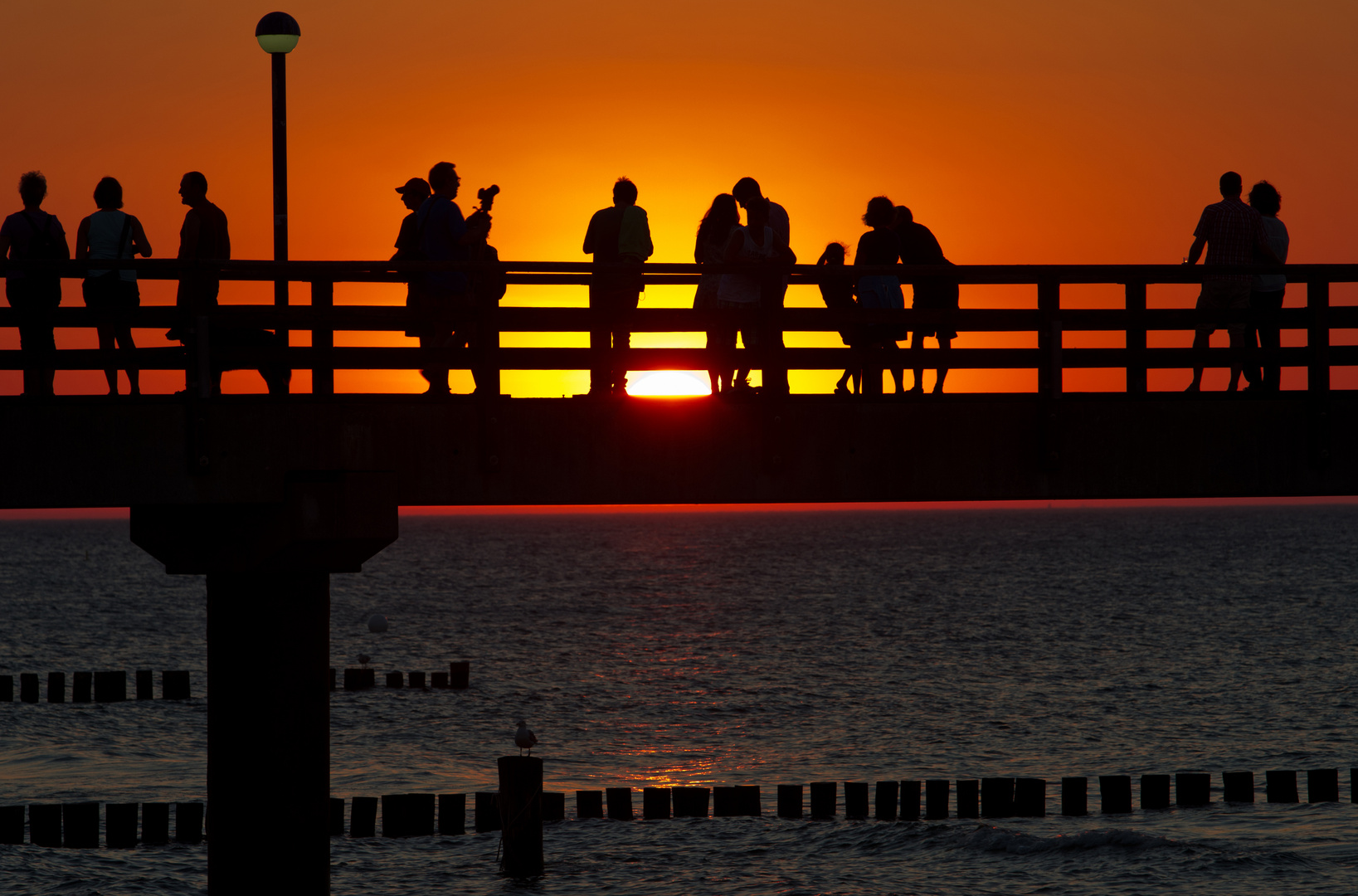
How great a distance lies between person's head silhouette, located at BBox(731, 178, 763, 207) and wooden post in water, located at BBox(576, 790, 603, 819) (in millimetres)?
10650

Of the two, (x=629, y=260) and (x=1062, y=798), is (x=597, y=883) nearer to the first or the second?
(x=1062, y=798)

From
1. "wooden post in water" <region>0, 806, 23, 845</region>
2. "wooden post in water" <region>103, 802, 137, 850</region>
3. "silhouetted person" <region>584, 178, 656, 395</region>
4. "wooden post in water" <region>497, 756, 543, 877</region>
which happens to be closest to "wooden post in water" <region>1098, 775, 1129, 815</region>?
"wooden post in water" <region>497, 756, 543, 877</region>

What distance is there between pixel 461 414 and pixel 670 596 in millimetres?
84610

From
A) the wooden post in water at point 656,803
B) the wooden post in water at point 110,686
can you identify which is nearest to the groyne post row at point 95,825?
the wooden post in water at point 656,803

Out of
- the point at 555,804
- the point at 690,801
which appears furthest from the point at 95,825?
the point at 690,801

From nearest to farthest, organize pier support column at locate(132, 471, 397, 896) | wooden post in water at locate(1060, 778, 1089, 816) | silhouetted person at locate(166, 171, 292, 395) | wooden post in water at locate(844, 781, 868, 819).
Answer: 1. silhouetted person at locate(166, 171, 292, 395)
2. pier support column at locate(132, 471, 397, 896)
3. wooden post in water at locate(844, 781, 868, 819)
4. wooden post in water at locate(1060, 778, 1089, 816)

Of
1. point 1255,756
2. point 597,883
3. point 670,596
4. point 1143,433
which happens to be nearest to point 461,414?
point 1143,433

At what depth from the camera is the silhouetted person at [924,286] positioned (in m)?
11.6

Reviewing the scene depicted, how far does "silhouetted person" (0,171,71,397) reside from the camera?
10.4 m

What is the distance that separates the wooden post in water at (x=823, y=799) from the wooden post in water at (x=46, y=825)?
400 inches

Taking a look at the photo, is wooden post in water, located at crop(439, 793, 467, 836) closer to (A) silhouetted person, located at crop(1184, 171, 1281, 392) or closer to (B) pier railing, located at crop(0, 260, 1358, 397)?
(B) pier railing, located at crop(0, 260, 1358, 397)

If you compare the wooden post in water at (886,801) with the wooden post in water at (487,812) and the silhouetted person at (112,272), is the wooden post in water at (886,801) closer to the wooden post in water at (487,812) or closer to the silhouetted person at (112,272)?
the wooden post in water at (487,812)

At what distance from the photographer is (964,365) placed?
1088 cm

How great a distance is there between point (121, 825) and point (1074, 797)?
47.7ft
